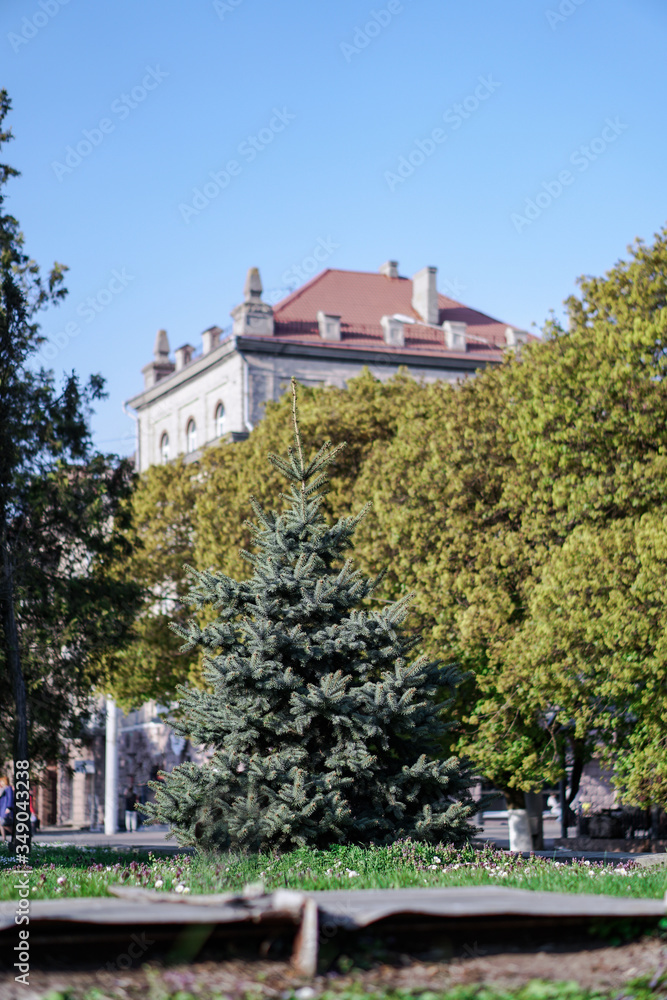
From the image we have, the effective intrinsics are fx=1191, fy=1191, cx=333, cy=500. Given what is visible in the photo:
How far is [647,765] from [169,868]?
12.2m

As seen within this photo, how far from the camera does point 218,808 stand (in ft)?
46.0

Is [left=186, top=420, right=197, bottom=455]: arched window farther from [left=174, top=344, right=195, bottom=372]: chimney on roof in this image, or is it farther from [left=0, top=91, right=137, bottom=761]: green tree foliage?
[left=0, top=91, right=137, bottom=761]: green tree foliage

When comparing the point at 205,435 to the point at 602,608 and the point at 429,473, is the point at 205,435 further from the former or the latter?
the point at 602,608

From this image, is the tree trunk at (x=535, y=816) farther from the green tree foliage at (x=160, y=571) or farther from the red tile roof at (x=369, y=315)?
the red tile roof at (x=369, y=315)

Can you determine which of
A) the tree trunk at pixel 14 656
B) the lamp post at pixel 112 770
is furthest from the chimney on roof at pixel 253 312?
the tree trunk at pixel 14 656

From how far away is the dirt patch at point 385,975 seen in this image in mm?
5438

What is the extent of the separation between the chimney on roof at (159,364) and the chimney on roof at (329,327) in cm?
1156

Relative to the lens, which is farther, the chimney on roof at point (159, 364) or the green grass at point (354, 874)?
the chimney on roof at point (159, 364)

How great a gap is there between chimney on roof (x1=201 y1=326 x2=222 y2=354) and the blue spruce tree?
144 feet

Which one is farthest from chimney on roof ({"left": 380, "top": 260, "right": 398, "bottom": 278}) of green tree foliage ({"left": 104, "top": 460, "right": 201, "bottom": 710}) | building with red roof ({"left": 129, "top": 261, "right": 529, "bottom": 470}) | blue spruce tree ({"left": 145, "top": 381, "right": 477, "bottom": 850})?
blue spruce tree ({"left": 145, "top": 381, "right": 477, "bottom": 850})

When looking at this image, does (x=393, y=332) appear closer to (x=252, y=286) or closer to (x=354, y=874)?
(x=252, y=286)

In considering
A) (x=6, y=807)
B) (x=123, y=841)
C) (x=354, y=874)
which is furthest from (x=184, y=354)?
(x=354, y=874)

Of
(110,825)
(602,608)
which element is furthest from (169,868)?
(110,825)

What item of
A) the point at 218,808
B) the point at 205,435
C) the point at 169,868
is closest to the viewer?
the point at 169,868
